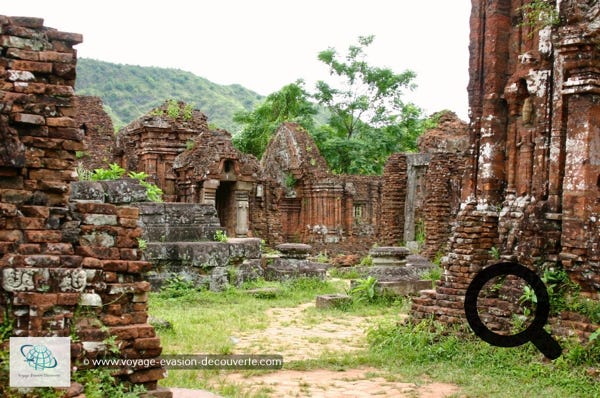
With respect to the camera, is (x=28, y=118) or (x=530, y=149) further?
(x=530, y=149)

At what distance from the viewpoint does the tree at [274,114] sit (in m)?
37.9

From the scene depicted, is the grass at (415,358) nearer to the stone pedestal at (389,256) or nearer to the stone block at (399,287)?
the stone block at (399,287)

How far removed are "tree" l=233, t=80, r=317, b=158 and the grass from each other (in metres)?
26.3

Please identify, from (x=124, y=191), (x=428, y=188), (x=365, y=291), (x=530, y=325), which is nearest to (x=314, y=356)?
(x=530, y=325)

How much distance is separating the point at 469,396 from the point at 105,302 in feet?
12.2

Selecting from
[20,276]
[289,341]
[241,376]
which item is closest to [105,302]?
[20,276]

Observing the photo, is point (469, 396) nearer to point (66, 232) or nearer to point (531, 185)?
point (531, 185)

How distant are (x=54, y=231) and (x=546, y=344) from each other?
5.30 m

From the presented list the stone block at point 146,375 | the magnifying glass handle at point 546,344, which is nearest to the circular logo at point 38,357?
the stone block at point 146,375

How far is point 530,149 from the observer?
8.84m

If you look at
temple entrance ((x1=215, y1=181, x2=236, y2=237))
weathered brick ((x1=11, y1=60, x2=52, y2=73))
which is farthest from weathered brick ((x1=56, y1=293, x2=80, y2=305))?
temple entrance ((x1=215, y1=181, x2=236, y2=237))

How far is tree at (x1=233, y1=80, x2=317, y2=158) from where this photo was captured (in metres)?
37.9

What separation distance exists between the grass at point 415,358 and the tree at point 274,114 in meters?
26.3

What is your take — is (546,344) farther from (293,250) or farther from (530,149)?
(293,250)
